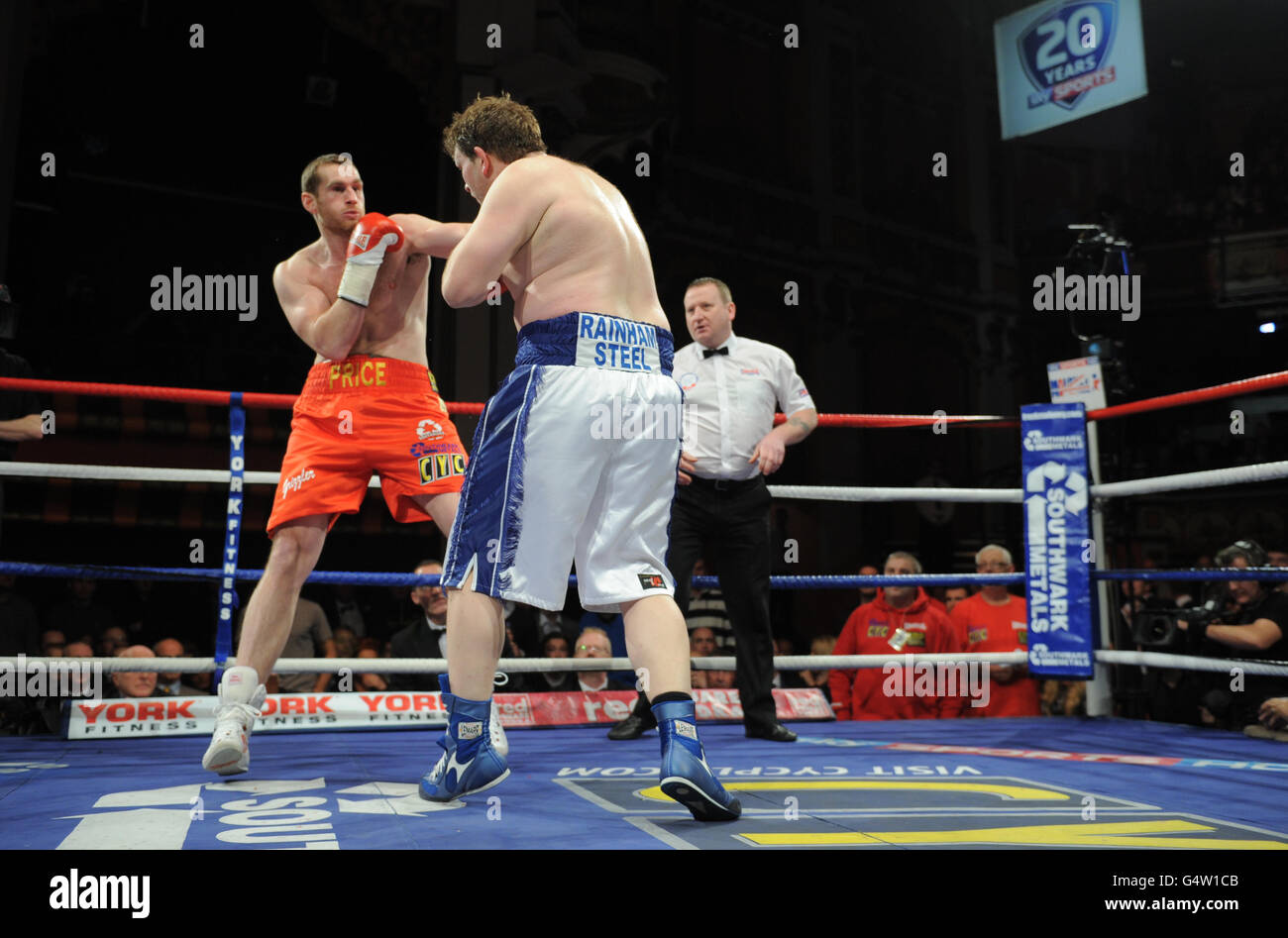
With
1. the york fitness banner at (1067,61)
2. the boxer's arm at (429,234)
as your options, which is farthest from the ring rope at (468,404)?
the york fitness banner at (1067,61)

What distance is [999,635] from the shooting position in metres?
4.06

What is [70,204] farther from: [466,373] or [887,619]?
[887,619]

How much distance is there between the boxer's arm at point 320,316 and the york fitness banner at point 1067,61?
26.6 ft

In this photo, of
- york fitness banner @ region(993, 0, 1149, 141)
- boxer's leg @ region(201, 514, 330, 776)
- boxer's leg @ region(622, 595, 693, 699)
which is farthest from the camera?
york fitness banner @ region(993, 0, 1149, 141)

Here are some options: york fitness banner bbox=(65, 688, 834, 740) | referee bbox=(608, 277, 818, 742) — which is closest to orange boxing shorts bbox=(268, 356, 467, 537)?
york fitness banner bbox=(65, 688, 834, 740)

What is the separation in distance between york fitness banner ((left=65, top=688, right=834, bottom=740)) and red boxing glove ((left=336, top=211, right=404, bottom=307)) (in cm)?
106

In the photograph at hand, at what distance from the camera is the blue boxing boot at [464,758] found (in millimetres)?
1742

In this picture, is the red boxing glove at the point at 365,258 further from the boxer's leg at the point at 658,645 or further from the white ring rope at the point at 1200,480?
the white ring rope at the point at 1200,480

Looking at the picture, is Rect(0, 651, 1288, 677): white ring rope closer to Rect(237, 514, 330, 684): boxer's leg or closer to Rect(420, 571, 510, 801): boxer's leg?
Rect(237, 514, 330, 684): boxer's leg

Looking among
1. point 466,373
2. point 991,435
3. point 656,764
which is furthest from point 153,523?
point 991,435

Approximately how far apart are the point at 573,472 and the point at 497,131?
63cm

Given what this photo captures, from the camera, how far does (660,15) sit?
1065cm

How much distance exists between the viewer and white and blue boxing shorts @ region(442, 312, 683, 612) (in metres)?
1.68

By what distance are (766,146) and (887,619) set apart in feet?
28.0
